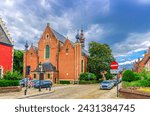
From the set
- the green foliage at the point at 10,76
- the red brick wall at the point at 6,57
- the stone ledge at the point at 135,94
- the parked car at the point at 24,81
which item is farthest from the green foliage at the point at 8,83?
the stone ledge at the point at 135,94

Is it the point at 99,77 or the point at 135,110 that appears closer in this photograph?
the point at 135,110

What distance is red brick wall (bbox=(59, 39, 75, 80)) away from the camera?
25.6 m

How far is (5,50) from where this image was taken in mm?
24797

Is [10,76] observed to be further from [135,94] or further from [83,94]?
[135,94]

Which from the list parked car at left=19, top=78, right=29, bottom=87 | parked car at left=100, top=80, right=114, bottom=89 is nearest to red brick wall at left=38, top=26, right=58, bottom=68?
parked car at left=19, top=78, right=29, bottom=87

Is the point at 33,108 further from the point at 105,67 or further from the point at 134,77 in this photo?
the point at 134,77

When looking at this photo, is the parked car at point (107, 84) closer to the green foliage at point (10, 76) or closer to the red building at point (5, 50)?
the green foliage at point (10, 76)

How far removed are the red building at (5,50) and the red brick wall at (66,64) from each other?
15.4ft

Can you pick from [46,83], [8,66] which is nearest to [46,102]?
[8,66]

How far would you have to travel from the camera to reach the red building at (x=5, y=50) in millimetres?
24250

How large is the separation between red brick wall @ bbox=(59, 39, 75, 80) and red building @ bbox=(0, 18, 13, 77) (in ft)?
15.4

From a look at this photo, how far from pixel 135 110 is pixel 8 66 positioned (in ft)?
64.4

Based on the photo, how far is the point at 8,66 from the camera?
26.6 m

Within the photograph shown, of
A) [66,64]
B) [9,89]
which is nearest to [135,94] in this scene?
[9,89]
